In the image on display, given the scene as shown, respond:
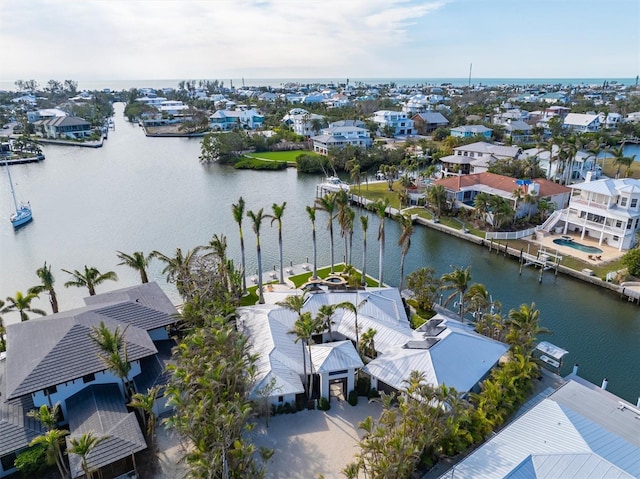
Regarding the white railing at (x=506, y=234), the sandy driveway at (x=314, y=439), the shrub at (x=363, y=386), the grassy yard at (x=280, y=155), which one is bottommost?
the sandy driveway at (x=314, y=439)

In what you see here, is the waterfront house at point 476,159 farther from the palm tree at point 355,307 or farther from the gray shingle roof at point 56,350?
the gray shingle roof at point 56,350

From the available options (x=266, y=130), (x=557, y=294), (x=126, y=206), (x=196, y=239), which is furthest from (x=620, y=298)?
(x=266, y=130)

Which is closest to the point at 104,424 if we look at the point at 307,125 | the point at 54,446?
the point at 54,446

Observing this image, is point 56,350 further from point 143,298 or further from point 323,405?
point 323,405

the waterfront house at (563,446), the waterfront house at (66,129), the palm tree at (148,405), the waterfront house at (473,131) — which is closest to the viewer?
the waterfront house at (563,446)

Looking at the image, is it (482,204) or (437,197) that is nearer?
(482,204)

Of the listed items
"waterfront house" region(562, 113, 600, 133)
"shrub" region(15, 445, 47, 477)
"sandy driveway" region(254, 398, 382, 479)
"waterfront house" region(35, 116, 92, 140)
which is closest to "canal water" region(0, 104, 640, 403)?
"sandy driveway" region(254, 398, 382, 479)

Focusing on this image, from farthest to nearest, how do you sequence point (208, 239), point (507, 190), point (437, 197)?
point (507, 190) → point (437, 197) → point (208, 239)

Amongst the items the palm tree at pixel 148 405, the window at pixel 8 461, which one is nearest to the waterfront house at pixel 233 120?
the palm tree at pixel 148 405
